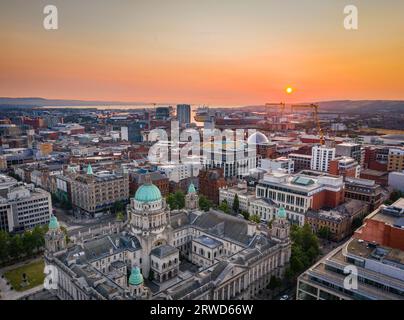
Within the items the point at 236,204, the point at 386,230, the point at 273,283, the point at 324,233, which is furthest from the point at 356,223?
the point at 273,283

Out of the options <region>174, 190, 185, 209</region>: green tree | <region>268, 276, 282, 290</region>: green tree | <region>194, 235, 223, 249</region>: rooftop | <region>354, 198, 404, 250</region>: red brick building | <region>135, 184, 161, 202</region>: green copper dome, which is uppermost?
<region>135, 184, 161, 202</region>: green copper dome

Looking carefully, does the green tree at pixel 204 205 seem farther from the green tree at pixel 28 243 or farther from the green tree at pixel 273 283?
the green tree at pixel 28 243

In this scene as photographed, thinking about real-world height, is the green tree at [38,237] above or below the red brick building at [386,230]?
below

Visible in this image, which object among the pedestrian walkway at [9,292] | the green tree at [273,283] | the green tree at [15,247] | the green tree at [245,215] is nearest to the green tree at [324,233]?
the green tree at [245,215]

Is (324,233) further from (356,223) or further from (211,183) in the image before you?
(211,183)

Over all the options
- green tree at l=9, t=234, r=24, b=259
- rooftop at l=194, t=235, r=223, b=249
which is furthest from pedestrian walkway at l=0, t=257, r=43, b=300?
rooftop at l=194, t=235, r=223, b=249

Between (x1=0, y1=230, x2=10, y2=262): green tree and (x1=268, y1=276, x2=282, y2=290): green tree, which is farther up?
(x1=0, y1=230, x2=10, y2=262): green tree

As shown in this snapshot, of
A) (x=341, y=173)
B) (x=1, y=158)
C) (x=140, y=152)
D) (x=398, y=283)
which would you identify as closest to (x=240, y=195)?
(x=341, y=173)

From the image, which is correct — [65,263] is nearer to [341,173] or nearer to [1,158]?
[341,173]

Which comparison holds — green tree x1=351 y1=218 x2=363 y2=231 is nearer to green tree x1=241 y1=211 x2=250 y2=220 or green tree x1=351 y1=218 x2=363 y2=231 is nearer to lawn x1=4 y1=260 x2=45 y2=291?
green tree x1=241 y1=211 x2=250 y2=220
